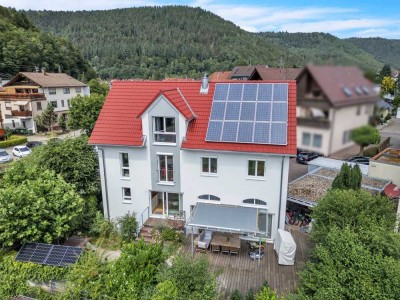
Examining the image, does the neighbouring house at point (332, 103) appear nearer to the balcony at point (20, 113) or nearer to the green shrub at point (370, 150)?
the green shrub at point (370, 150)

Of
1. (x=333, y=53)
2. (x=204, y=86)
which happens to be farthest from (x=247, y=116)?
(x=333, y=53)

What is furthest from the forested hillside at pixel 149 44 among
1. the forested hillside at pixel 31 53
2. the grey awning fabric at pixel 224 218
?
the grey awning fabric at pixel 224 218

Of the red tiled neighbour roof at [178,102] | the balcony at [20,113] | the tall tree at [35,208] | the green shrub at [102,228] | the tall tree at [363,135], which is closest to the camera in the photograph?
the tall tree at [363,135]

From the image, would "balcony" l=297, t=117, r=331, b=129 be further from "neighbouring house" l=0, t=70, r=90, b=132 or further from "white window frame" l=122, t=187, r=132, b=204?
"neighbouring house" l=0, t=70, r=90, b=132

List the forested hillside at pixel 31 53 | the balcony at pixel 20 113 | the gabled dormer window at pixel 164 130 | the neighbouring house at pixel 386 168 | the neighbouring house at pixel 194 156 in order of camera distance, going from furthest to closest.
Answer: the forested hillside at pixel 31 53 < the balcony at pixel 20 113 < the neighbouring house at pixel 386 168 < the gabled dormer window at pixel 164 130 < the neighbouring house at pixel 194 156

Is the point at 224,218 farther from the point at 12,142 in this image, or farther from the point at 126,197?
the point at 12,142

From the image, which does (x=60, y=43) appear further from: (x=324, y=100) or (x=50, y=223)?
(x=324, y=100)
